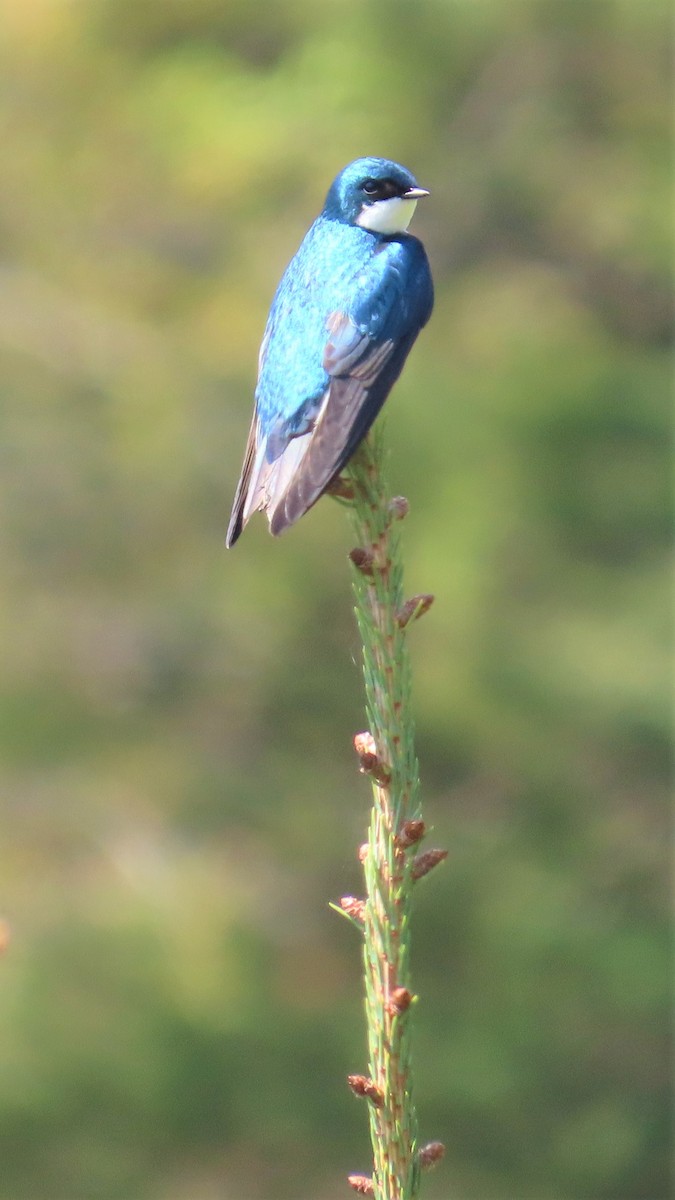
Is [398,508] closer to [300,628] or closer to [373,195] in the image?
[373,195]

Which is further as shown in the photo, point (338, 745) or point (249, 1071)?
point (338, 745)

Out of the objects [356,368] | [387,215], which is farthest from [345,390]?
[387,215]

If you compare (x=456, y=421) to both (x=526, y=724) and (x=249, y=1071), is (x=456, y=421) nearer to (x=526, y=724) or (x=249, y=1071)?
(x=526, y=724)

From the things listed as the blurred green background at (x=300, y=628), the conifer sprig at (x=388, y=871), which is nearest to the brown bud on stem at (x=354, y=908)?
the conifer sprig at (x=388, y=871)

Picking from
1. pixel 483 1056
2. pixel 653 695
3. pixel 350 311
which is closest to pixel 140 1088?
pixel 483 1056

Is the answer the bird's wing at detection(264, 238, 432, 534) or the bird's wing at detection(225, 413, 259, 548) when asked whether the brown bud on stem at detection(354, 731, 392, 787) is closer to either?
the bird's wing at detection(264, 238, 432, 534)

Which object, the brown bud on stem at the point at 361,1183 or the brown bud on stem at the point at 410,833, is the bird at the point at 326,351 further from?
the brown bud on stem at the point at 361,1183

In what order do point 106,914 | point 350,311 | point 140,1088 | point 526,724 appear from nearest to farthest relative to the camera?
1. point 350,311
2. point 140,1088
3. point 106,914
4. point 526,724
